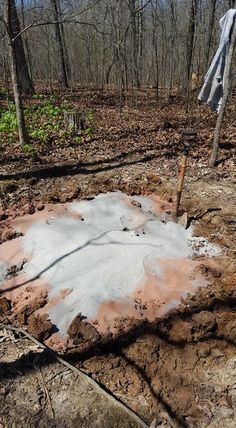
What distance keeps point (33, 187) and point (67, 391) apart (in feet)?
13.4

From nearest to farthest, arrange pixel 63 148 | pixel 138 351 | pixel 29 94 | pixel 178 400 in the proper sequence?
pixel 178 400 < pixel 138 351 < pixel 63 148 < pixel 29 94

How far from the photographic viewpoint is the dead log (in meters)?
9.30

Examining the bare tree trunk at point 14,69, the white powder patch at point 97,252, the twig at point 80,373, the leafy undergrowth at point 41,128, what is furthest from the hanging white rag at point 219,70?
the twig at point 80,373

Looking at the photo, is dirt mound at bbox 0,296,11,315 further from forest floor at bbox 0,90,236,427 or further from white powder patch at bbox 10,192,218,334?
white powder patch at bbox 10,192,218,334

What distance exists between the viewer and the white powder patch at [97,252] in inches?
142

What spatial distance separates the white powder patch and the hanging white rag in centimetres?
272

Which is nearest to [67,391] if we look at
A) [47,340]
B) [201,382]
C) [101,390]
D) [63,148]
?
[101,390]

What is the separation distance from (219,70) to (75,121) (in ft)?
14.4

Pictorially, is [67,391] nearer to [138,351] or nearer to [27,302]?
[138,351]

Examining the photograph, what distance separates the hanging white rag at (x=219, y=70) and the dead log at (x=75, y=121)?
13.0 feet

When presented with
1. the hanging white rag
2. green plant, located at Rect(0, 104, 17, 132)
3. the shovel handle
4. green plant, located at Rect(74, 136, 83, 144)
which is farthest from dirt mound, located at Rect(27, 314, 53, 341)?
green plant, located at Rect(0, 104, 17, 132)

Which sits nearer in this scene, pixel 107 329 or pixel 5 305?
pixel 107 329

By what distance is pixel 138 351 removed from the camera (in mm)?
3088

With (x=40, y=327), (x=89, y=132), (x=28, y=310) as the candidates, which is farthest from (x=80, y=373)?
(x=89, y=132)
